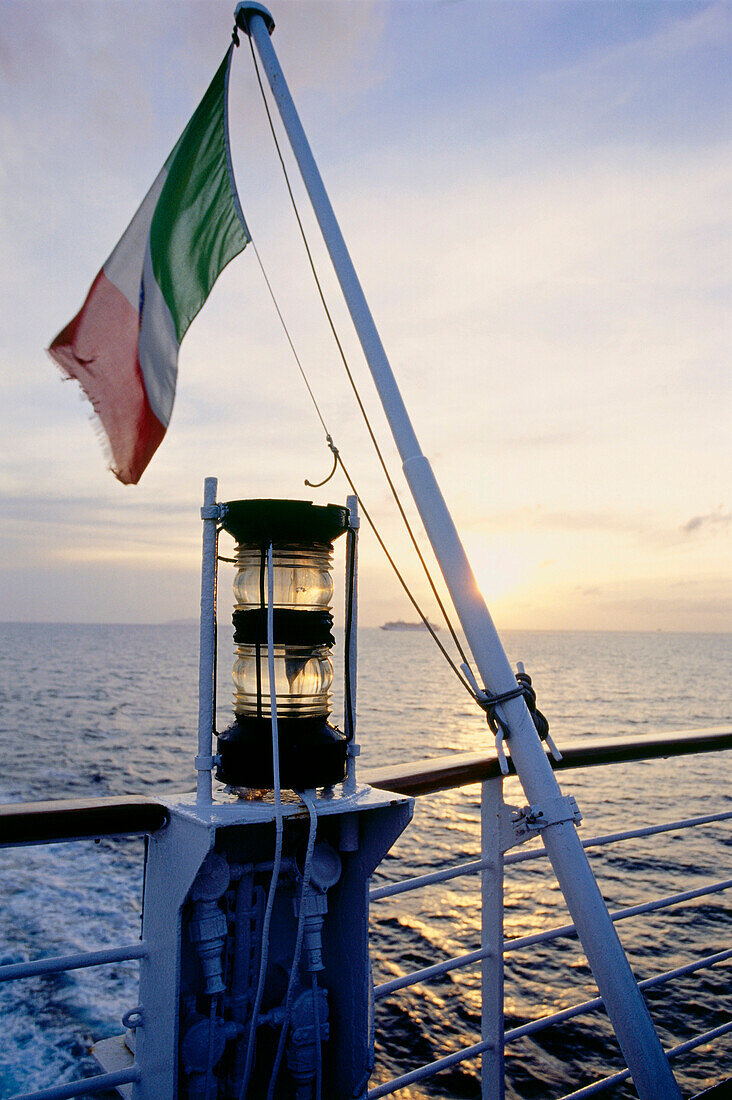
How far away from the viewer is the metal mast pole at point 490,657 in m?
1.61

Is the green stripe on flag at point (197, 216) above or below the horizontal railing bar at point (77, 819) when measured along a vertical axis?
above

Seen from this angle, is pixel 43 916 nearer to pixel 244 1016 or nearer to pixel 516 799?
pixel 244 1016

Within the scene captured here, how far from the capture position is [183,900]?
55.6 inches

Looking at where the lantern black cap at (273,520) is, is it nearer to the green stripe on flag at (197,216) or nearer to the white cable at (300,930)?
the white cable at (300,930)

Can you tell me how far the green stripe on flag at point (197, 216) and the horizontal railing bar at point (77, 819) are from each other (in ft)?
4.45

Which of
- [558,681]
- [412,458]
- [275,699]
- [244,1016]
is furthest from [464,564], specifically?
[558,681]

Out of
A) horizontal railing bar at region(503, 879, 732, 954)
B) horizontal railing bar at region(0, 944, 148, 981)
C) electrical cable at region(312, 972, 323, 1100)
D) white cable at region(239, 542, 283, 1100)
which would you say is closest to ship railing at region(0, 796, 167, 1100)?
horizontal railing bar at region(0, 944, 148, 981)

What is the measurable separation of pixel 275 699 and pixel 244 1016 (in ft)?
2.09

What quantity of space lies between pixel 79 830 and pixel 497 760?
104cm

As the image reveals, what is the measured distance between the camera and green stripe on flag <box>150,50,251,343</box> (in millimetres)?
2199

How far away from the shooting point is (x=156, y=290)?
7.14ft

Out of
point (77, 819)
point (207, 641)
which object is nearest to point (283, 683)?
point (207, 641)

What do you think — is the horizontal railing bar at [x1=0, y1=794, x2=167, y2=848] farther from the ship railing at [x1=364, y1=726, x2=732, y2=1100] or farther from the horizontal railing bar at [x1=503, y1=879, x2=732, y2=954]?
the horizontal railing bar at [x1=503, y1=879, x2=732, y2=954]

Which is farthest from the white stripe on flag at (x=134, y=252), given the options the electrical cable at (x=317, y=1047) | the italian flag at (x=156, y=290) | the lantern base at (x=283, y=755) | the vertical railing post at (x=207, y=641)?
the electrical cable at (x=317, y=1047)
